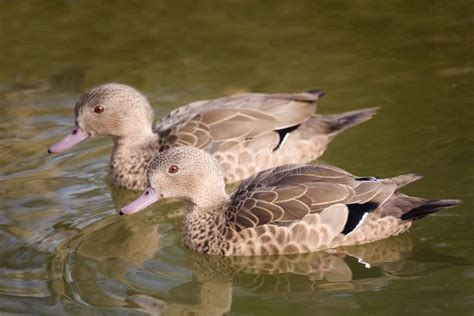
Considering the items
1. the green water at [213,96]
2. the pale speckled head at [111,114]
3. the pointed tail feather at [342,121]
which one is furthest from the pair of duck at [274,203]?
the pointed tail feather at [342,121]

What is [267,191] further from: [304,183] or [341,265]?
[341,265]

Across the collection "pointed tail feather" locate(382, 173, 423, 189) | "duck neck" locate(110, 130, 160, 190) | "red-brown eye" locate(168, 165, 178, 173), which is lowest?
"duck neck" locate(110, 130, 160, 190)

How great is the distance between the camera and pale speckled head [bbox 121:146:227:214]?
8188 mm

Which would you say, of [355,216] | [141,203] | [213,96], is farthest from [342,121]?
[141,203]

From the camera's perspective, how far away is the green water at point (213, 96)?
7.33 meters

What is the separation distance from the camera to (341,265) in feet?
25.2

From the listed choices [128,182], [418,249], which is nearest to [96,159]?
[128,182]

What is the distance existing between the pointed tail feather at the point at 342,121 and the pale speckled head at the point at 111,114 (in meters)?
1.57

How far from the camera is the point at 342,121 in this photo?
31.9 ft

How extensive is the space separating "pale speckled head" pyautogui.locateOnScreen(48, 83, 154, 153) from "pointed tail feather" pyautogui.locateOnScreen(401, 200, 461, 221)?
303 centimetres

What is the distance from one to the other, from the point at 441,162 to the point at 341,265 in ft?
5.85

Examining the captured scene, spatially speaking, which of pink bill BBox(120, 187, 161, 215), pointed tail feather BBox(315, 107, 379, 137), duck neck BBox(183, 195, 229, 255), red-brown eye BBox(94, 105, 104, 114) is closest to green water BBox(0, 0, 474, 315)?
duck neck BBox(183, 195, 229, 255)

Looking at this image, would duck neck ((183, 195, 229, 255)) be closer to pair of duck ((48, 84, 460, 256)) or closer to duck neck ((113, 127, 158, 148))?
pair of duck ((48, 84, 460, 256))

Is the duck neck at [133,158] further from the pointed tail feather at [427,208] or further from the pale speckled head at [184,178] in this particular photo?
the pointed tail feather at [427,208]
